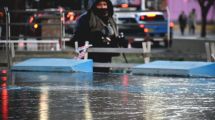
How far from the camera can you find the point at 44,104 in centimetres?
1321

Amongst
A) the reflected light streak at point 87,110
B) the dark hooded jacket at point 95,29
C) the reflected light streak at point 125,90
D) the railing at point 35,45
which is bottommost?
the railing at point 35,45

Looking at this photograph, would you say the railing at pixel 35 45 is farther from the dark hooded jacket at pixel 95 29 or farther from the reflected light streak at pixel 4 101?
the reflected light streak at pixel 4 101

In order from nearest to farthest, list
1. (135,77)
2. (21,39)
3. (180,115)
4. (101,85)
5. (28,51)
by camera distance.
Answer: (180,115)
(101,85)
(135,77)
(28,51)
(21,39)

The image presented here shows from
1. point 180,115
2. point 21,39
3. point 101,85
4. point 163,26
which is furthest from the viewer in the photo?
point 163,26

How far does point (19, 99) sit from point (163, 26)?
2117 cm

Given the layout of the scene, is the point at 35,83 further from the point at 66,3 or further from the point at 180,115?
the point at 66,3

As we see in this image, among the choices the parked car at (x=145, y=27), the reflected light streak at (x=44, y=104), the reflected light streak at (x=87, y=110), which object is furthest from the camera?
the parked car at (x=145, y=27)

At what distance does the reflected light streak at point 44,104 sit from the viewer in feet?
38.4

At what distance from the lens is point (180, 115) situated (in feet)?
38.7

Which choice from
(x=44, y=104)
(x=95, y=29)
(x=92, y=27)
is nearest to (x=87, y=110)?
(x=44, y=104)

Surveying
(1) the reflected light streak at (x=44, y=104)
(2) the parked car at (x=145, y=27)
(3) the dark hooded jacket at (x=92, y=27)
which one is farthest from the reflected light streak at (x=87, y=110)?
(2) the parked car at (x=145, y=27)

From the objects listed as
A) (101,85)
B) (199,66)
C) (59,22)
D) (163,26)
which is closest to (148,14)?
(163,26)

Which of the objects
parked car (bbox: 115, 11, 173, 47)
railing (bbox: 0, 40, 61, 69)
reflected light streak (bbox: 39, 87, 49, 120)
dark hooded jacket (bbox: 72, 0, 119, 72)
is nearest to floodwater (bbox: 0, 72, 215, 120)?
reflected light streak (bbox: 39, 87, 49, 120)

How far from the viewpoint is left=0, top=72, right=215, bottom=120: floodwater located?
1188cm
